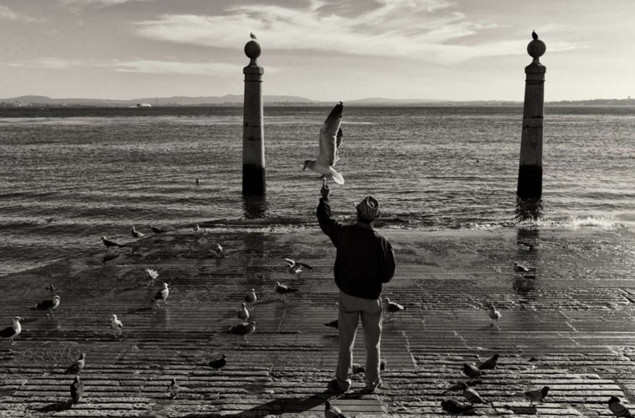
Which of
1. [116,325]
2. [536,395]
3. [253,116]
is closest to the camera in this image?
[536,395]

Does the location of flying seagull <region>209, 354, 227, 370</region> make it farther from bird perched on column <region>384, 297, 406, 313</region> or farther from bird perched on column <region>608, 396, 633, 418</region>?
bird perched on column <region>608, 396, 633, 418</region>

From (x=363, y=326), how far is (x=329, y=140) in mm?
2078

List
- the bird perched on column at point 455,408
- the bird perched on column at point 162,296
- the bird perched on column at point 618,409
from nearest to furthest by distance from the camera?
the bird perched on column at point 618,409
the bird perched on column at point 455,408
the bird perched on column at point 162,296

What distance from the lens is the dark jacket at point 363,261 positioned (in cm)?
623

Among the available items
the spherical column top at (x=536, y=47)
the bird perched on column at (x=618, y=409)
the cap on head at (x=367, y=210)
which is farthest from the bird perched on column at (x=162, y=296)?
the spherical column top at (x=536, y=47)

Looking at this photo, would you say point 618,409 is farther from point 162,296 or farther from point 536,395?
point 162,296

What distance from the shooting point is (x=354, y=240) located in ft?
20.5

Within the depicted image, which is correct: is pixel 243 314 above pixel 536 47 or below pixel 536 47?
below

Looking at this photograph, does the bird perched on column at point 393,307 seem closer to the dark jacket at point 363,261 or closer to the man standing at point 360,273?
the man standing at point 360,273

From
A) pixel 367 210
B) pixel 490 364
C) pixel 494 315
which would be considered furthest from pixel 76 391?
pixel 494 315

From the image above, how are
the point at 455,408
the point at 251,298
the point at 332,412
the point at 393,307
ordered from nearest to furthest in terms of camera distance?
the point at 332,412, the point at 455,408, the point at 393,307, the point at 251,298

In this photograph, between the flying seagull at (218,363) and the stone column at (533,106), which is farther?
the stone column at (533,106)

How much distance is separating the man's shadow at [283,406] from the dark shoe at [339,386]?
0.07m

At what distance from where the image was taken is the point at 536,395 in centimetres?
634
